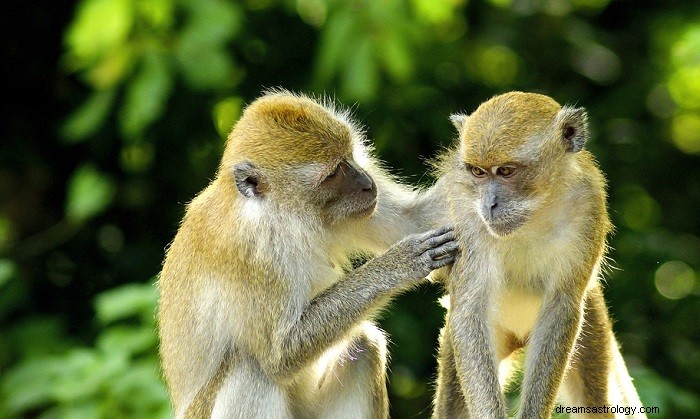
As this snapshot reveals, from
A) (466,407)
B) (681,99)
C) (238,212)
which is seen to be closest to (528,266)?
(466,407)

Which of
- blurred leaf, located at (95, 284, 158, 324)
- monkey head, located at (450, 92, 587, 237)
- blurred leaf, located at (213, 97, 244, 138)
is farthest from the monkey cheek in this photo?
blurred leaf, located at (213, 97, 244, 138)

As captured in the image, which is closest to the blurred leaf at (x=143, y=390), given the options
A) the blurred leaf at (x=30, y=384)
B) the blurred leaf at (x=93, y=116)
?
the blurred leaf at (x=30, y=384)

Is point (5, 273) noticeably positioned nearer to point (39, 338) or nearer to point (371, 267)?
point (39, 338)

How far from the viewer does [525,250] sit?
5457 millimetres

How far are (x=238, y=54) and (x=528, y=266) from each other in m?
4.82

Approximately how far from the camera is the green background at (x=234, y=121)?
7.85m

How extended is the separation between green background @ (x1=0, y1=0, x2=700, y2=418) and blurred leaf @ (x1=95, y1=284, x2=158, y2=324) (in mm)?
23

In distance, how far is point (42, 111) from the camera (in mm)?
10438

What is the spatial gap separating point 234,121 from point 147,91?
49.3 inches

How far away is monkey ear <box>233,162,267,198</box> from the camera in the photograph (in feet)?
18.8

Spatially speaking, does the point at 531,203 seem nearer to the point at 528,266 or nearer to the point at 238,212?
the point at 528,266

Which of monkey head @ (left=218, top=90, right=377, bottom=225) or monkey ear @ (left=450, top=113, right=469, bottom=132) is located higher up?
monkey ear @ (left=450, top=113, right=469, bottom=132)

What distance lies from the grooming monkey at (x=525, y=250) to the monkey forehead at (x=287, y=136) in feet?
2.32

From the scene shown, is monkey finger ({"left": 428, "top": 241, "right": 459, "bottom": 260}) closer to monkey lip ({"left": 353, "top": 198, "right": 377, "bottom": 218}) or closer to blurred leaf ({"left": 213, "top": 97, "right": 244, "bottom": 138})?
monkey lip ({"left": 353, "top": 198, "right": 377, "bottom": 218})
